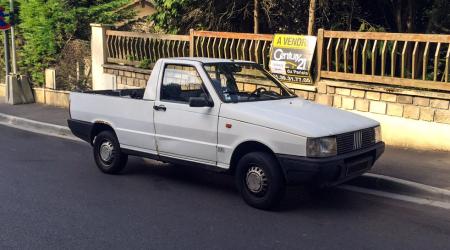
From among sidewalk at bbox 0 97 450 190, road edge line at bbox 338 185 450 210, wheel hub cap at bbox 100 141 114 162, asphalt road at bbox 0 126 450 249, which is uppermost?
wheel hub cap at bbox 100 141 114 162

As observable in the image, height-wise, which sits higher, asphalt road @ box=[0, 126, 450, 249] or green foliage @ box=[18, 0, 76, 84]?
green foliage @ box=[18, 0, 76, 84]

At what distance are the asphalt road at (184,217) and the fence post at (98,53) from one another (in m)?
6.72

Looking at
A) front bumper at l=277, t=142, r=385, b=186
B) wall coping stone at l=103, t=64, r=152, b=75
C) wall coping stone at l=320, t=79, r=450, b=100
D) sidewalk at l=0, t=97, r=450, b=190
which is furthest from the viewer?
wall coping stone at l=103, t=64, r=152, b=75

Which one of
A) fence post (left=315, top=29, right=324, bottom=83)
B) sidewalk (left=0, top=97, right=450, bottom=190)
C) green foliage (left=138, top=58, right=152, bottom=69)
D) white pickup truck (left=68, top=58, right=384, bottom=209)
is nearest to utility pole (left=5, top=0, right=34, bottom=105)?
green foliage (left=138, top=58, right=152, bottom=69)

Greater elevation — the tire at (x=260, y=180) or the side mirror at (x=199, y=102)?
the side mirror at (x=199, y=102)

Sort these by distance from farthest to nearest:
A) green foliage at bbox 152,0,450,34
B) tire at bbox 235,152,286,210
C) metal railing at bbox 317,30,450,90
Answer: green foliage at bbox 152,0,450,34, metal railing at bbox 317,30,450,90, tire at bbox 235,152,286,210

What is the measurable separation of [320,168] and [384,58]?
13.4ft

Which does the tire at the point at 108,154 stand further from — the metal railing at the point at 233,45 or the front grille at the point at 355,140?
the metal railing at the point at 233,45

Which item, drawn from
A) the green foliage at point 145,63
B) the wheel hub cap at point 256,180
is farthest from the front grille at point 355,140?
the green foliage at point 145,63

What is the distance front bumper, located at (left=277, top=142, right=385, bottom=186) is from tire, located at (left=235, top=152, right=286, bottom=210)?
12 cm

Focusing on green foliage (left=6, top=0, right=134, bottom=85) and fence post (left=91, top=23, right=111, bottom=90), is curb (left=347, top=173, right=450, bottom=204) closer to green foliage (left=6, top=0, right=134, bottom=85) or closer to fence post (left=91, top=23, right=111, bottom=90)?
fence post (left=91, top=23, right=111, bottom=90)

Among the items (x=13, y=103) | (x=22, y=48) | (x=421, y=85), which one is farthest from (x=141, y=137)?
(x=22, y=48)

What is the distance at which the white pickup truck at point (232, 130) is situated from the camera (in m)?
5.50

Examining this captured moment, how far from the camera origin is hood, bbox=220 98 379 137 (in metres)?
5.51
